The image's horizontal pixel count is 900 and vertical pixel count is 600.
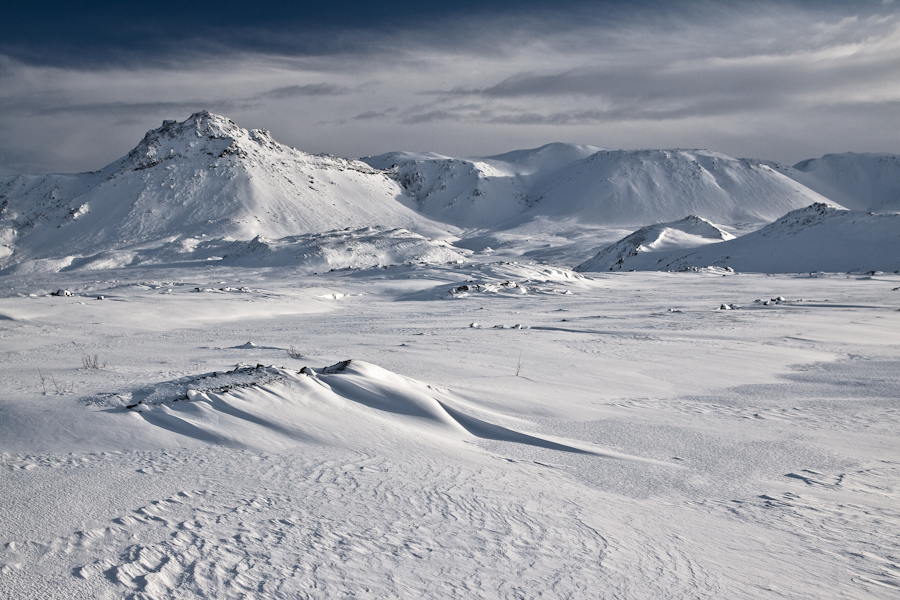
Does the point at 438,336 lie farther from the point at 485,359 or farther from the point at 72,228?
the point at 72,228

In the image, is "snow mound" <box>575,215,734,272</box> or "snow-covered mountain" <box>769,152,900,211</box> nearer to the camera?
"snow mound" <box>575,215,734,272</box>

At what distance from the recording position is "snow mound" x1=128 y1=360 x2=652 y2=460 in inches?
133

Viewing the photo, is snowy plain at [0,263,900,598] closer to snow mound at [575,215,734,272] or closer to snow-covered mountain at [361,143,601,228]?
snow mound at [575,215,734,272]

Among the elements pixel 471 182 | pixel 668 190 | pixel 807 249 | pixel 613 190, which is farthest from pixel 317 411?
pixel 471 182

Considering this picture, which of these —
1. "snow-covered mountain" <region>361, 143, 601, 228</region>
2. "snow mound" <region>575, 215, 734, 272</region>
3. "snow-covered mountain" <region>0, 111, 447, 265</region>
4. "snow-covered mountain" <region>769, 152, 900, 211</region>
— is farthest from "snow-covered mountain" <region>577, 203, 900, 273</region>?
"snow-covered mountain" <region>769, 152, 900, 211</region>

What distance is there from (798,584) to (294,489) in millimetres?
2077

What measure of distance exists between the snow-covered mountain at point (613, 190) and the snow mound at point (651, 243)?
36.7 metres

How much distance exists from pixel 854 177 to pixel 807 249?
93416 mm

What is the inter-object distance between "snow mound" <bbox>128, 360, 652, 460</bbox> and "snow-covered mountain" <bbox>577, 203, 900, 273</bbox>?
3415cm

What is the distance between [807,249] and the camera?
115 ft

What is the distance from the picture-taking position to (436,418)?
3967 millimetres

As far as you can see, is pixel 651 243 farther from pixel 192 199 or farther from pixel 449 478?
pixel 192 199

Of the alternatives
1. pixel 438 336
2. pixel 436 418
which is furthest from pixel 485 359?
pixel 436 418

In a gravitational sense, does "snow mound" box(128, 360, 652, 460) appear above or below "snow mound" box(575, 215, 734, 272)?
below
